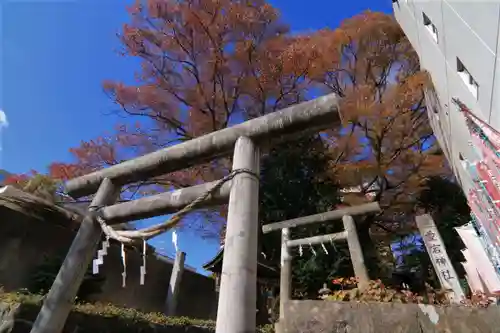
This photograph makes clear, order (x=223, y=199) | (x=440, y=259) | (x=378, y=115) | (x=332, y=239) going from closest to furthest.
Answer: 1. (x=223, y=199)
2. (x=440, y=259)
3. (x=332, y=239)
4. (x=378, y=115)

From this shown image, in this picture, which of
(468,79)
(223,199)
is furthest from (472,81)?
(223,199)

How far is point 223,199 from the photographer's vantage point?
391cm

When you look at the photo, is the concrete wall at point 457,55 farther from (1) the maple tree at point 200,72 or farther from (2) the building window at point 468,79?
(1) the maple tree at point 200,72

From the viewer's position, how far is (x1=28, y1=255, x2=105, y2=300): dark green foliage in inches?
249

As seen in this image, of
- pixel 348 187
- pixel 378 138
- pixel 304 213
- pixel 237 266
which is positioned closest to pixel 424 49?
pixel 378 138

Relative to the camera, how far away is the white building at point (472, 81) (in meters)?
5.11

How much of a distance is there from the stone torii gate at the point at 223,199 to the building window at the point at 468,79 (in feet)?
16.3

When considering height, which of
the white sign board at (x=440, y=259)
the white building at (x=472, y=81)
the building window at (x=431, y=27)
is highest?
the building window at (x=431, y=27)

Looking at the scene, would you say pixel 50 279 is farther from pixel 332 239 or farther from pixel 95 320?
pixel 332 239

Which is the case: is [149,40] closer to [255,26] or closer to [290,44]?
[255,26]

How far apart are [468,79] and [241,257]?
7.01 metres

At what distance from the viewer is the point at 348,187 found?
13.4 metres

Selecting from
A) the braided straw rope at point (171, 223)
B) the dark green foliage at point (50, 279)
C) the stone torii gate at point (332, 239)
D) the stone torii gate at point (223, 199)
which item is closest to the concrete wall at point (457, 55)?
the stone torii gate at point (332, 239)

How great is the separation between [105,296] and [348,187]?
380 inches
